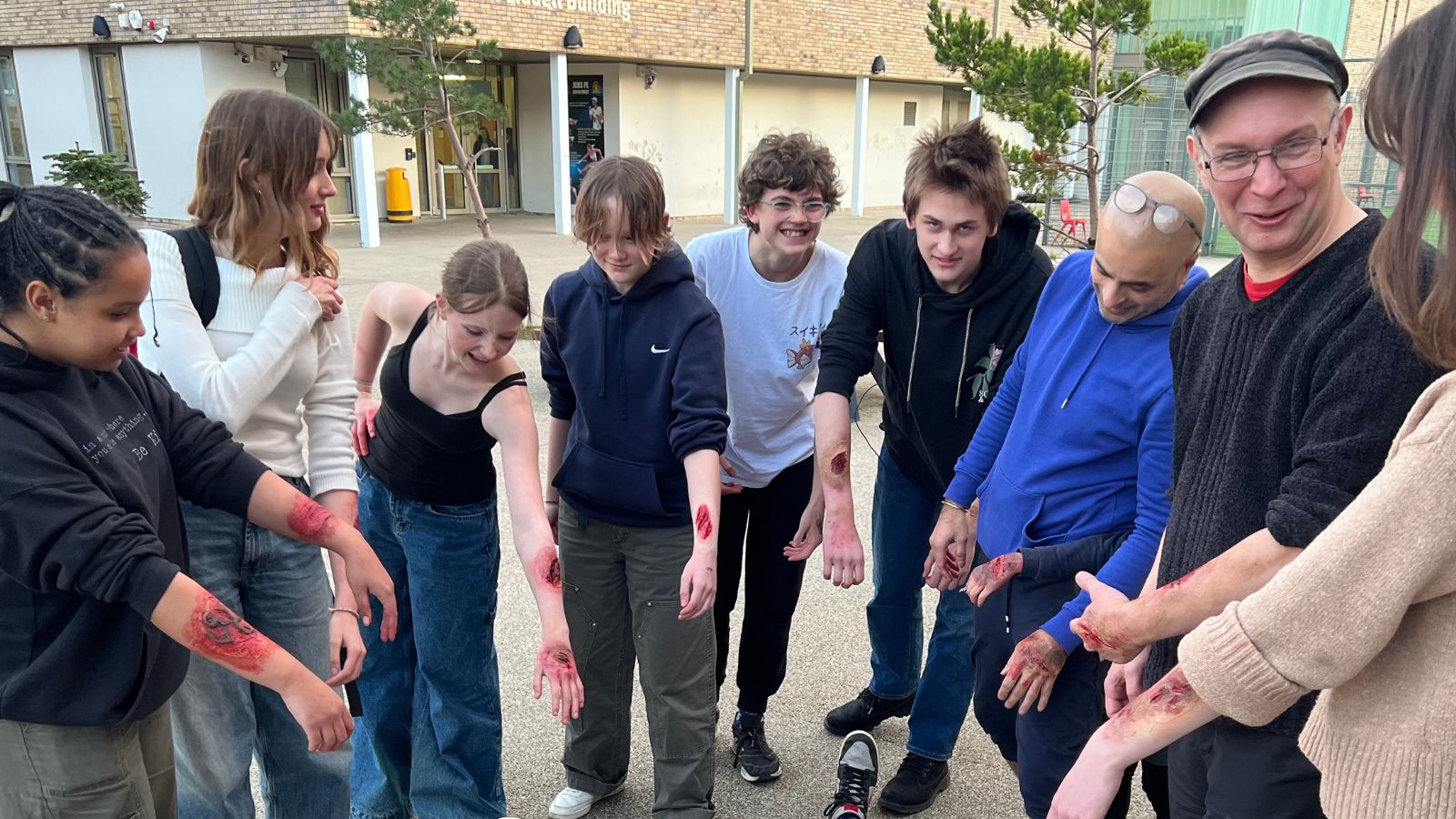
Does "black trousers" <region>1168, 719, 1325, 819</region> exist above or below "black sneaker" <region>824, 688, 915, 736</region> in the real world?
above

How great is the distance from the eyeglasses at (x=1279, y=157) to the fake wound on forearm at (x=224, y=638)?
1.86 m

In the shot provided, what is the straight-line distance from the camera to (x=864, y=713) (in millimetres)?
3375

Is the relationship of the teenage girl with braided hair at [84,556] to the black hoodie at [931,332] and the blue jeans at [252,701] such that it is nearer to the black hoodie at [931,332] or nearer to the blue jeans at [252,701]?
the blue jeans at [252,701]

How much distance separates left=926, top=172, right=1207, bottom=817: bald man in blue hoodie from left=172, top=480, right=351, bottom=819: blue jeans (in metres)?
1.60

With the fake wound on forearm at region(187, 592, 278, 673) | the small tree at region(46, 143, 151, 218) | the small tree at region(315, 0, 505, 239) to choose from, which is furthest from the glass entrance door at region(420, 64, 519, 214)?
the fake wound on forearm at region(187, 592, 278, 673)

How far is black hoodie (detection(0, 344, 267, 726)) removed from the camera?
158 centimetres

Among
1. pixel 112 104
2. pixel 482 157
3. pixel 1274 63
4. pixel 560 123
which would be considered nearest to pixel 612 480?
pixel 1274 63

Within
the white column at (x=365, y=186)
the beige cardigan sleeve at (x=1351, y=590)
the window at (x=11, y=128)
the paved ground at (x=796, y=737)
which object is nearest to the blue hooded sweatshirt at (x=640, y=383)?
the paved ground at (x=796, y=737)

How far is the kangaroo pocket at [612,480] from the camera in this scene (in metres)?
2.65

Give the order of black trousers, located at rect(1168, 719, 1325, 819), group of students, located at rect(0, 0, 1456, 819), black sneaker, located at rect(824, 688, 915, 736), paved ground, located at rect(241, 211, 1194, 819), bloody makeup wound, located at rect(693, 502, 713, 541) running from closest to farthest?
1. group of students, located at rect(0, 0, 1456, 819)
2. black trousers, located at rect(1168, 719, 1325, 819)
3. bloody makeup wound, located at rect(693, 502, 713, 541)
4. paved ground, located at rect(241, 211, 1194, 819)
5. black sneaker, located at rect(824, 688, 915, 736)

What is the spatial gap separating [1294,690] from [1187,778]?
1.99 ft

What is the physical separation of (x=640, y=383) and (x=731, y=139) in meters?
18.2

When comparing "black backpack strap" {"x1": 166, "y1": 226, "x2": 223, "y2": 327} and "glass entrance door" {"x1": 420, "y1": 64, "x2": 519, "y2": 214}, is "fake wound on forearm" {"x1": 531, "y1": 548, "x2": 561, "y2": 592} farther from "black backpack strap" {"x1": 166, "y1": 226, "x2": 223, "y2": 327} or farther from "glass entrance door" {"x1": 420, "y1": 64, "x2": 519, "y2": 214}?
"glass entrance door" {"x1": 420, "y1": 64, "x2": 519, "y2": 214}

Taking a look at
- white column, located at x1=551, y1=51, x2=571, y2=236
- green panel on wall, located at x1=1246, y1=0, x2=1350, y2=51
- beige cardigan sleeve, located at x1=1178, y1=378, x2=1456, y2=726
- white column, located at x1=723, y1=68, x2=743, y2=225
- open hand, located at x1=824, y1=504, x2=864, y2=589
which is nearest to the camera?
beige cardigan sleeve, located at x1=1178, y1=378, x2=1456, y2=726
